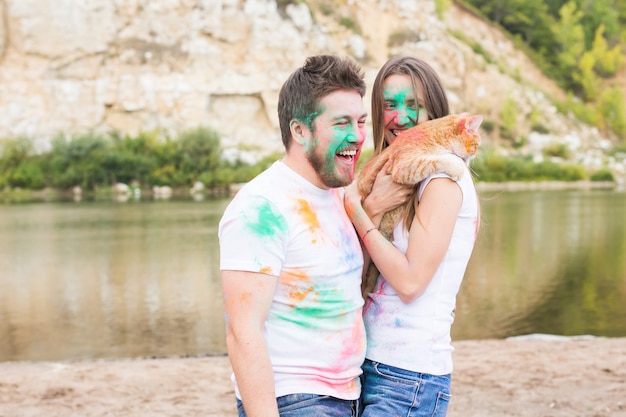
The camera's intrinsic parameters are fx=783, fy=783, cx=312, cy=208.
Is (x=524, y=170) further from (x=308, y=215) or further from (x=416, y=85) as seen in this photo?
(x=308, y=215)

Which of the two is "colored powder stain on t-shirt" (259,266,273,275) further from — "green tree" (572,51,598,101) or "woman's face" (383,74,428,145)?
"green tree" (572,51,598,101)

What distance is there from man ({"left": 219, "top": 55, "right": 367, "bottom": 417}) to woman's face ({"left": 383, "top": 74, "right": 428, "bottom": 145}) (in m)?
0.29

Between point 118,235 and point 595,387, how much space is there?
54.5 ft

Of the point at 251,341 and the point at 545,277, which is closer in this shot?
the point at 251,341

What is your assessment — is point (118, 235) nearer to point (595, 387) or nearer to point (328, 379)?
point (595, 387)

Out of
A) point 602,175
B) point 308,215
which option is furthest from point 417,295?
point 602,175

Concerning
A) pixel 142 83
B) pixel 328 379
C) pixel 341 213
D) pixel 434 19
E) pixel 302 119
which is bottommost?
pixel 328 379

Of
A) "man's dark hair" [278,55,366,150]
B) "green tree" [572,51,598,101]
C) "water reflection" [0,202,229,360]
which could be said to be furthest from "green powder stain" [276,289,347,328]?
"green tree" [572,51,598,101]

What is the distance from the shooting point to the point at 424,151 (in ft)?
8.75

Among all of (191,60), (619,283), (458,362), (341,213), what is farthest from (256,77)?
(341,213)

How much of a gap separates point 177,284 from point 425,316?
11.6 meters

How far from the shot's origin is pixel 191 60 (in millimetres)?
47312

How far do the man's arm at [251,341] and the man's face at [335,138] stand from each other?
41 cm

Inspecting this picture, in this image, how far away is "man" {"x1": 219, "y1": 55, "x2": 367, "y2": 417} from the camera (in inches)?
90.1
